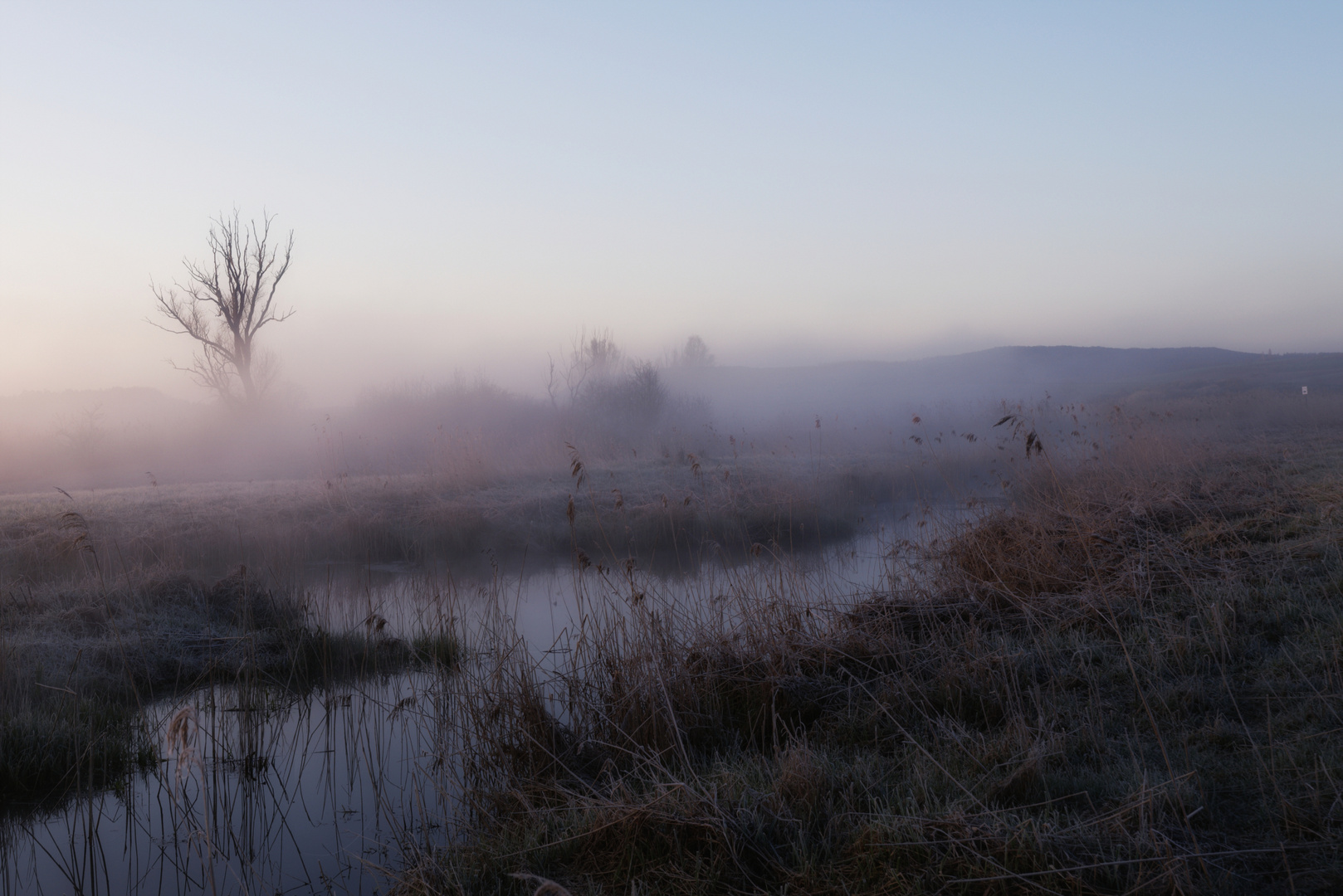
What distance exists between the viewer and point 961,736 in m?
3.00

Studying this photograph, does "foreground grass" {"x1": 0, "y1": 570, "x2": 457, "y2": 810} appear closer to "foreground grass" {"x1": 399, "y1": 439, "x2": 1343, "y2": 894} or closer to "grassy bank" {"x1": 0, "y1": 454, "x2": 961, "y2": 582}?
"grassy bank" {"x1": 0, "y1": 454, "x2": 961, "y2": 582}

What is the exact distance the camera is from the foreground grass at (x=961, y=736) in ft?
7.02

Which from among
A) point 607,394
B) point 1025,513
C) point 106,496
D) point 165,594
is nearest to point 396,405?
point 607,394

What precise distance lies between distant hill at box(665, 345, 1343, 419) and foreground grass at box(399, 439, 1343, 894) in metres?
33.0

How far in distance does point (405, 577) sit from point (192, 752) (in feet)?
24.2

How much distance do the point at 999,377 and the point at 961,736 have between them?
6788 centimetres

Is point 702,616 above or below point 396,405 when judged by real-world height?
below

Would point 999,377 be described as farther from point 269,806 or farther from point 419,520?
point 269,806

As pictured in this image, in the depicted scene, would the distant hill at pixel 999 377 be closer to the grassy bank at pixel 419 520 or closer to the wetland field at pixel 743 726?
the grassy bank at pixel 419 520

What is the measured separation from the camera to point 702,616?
17.1 ft

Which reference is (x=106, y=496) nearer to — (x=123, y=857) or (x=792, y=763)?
(x=123, y=857)

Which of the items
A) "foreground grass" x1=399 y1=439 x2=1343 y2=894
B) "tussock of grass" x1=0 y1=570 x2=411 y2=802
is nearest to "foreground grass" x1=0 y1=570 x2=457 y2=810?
"tussock of grass" x1=0 y1=570 x2=411 y2=802

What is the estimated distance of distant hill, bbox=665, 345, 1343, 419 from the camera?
40.7 m

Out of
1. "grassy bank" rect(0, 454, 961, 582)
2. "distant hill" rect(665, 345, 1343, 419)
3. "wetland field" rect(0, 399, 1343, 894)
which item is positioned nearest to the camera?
"wetland field" rect(0, 399, 1343, 894)
